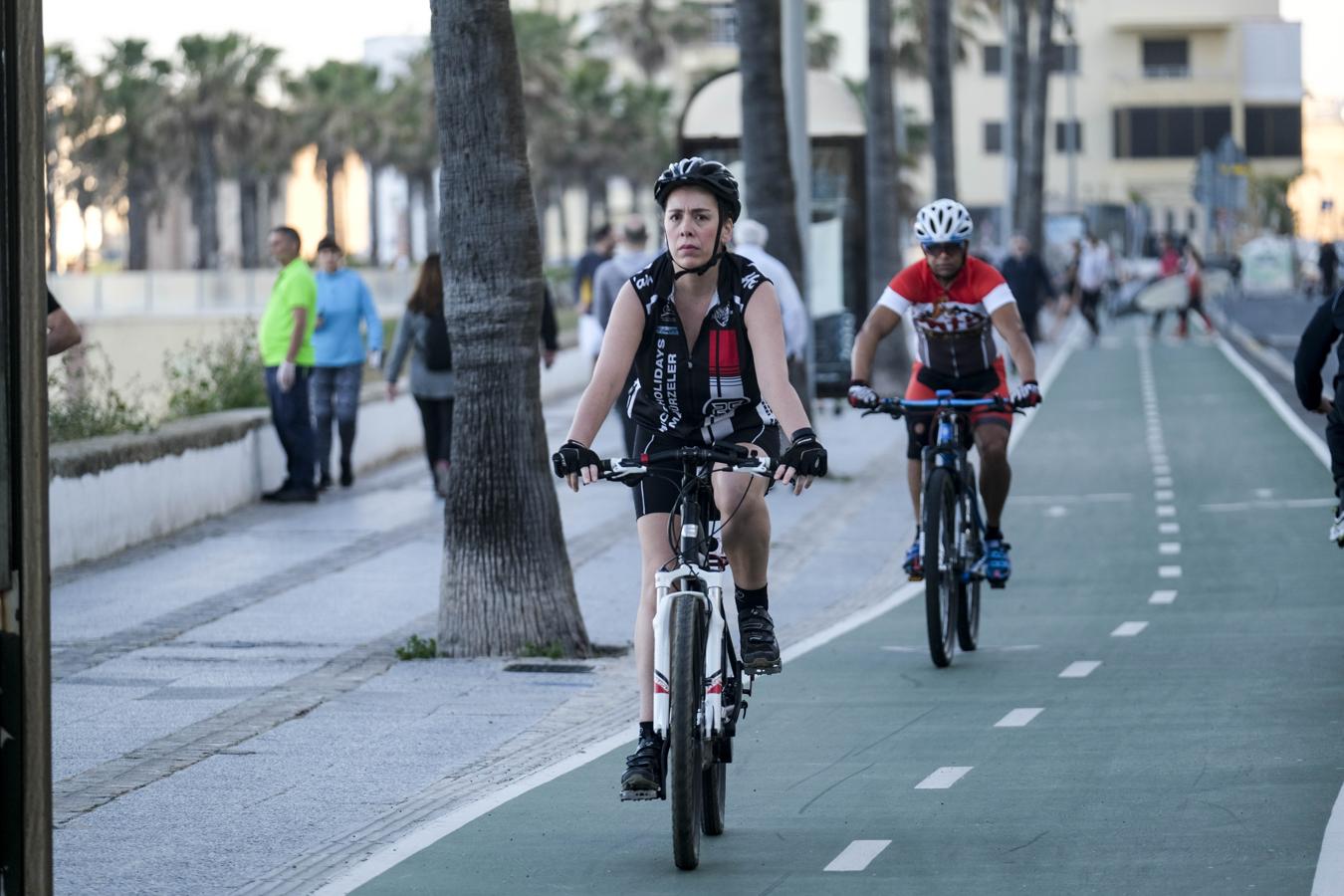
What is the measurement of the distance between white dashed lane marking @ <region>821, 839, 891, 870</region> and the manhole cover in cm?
378

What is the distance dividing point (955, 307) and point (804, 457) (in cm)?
457

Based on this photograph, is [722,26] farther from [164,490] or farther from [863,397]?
[863,397]

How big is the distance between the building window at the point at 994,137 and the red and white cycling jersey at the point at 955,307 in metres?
101

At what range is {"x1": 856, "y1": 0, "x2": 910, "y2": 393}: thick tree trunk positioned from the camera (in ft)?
98.8

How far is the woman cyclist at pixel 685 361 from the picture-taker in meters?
6.90

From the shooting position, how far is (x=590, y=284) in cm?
2366

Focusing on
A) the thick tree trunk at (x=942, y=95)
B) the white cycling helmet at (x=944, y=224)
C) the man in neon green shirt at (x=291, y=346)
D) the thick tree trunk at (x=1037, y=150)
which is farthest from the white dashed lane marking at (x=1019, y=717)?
the thick tree trunk at (x=1037, y=150)

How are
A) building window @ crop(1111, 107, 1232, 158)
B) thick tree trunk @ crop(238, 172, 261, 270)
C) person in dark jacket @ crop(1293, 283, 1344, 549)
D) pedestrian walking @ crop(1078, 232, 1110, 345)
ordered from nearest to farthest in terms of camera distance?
person in dark jacket @ crop(1293, 283, 1344, 549) < pedestrian walking @ crop(1078, 232, 1110, 345) < thick tree trunk @ crop(238, 172, 261, 270) < building window @ crop(1111, 107, 1232, 158)

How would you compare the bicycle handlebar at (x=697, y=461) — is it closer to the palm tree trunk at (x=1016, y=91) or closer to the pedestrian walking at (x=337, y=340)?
the pedestrian walking at (x=337, y=340)

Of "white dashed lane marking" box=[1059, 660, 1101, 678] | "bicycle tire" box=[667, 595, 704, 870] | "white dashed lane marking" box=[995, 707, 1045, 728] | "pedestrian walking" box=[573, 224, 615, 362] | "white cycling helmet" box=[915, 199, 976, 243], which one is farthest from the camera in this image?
"pedestrian walking" box=[573, 224, 615, 362]

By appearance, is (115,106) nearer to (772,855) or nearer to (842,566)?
(842,566)

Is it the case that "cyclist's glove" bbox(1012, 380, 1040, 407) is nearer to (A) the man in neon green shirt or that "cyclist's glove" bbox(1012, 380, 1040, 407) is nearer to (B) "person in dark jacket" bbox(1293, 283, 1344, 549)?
(B) "person in dark jacket" bbox(1293, 283, 1344, 549)

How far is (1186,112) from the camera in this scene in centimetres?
10756

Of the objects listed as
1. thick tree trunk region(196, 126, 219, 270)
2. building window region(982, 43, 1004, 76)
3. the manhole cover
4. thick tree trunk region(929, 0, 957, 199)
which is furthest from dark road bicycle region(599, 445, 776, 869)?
building window region(982, 43, 1004, 76)
